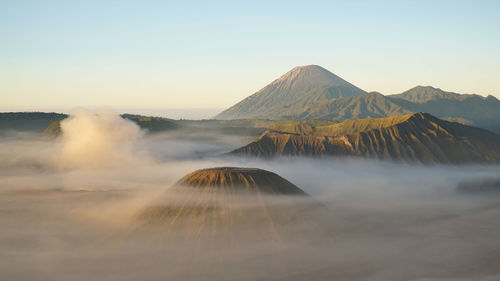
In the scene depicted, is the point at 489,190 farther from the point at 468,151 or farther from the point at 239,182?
the point at 239,182

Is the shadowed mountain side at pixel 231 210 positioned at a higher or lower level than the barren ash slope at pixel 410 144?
lower

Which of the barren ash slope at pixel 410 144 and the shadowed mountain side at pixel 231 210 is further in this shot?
the barren ash slope at pixel 410 144

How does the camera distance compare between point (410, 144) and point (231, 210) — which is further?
point (410, 144)

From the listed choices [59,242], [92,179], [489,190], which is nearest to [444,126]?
[489,190]

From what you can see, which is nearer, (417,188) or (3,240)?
(3,240)
